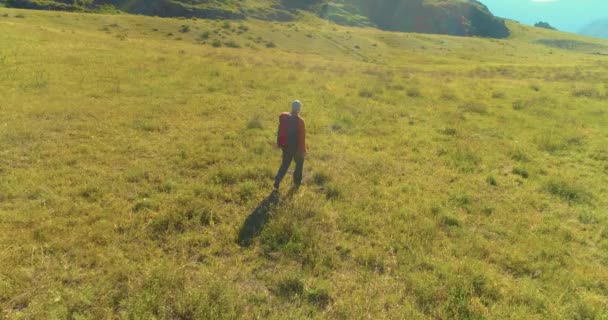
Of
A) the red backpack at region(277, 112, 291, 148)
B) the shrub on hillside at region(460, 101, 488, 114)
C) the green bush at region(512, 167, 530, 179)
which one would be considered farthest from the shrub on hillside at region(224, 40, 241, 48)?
the red backpack at region(277, 112, 291, 148)

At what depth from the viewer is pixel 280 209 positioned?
31.4ft

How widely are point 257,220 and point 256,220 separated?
0.08 ft

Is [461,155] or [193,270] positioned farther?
[461,155]

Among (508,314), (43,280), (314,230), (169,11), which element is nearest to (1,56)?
(43,280)

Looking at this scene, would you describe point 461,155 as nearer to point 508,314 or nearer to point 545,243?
point 545,243

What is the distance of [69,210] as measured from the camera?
355 inches

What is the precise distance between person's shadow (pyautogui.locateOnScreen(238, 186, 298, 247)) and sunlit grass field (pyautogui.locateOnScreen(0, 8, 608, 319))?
0.19 feet

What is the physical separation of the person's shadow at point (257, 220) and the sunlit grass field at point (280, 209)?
0.19 ft

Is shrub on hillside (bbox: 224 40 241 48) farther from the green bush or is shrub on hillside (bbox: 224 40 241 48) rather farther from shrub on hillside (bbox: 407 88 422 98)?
the green bush

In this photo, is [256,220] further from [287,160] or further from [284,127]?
[284,127]

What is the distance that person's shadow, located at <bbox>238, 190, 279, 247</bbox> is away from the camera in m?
8.48

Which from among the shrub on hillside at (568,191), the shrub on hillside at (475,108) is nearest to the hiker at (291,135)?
the shrub on hillside at (568,191)

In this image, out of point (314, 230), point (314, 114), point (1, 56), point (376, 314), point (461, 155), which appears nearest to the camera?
point (376, 314)

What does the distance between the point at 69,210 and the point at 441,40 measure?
427 feet
